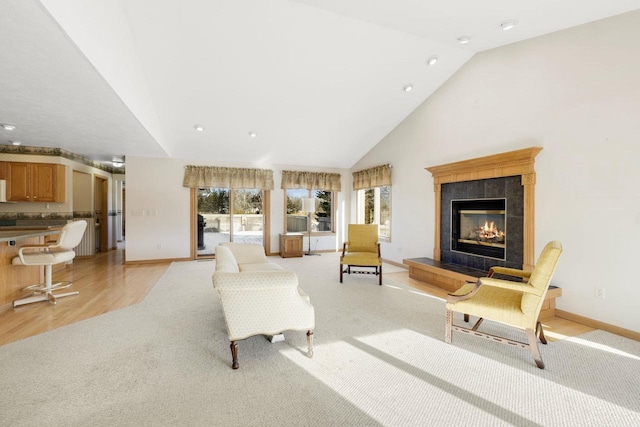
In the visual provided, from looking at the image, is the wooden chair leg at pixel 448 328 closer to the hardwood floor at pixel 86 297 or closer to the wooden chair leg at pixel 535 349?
the wooden chair leg at pixel 535 349

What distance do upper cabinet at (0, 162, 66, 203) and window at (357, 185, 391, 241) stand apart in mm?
6632

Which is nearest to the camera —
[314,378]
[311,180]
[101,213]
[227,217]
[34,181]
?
[314,378]

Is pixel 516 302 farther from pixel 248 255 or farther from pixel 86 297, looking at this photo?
pixel 86 297

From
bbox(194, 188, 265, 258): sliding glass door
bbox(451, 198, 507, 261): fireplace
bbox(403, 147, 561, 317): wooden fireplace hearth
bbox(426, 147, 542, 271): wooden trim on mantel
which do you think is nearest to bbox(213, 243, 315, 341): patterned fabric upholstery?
bbox(403, 147, 561, 317): wooden fireplace hearth

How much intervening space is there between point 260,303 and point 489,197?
3609 millimetres

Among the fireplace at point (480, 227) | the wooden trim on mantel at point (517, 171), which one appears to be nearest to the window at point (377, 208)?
the fireplace at point (480, 227)

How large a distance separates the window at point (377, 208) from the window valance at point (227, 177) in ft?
7.97

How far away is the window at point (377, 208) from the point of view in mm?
6445

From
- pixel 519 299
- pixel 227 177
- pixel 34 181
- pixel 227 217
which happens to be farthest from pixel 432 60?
pixel 34 181

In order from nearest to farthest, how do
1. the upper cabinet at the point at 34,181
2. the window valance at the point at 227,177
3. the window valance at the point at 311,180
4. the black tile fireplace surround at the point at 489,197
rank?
the black tile fireplace surround at the point at 489,197, the upper cabinet at the point at 34,181, the window valance at the point at 227,177, the window valance at the point at 311,180

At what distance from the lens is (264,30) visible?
338 cm

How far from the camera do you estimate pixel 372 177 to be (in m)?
6.64

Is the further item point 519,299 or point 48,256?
point 48,256

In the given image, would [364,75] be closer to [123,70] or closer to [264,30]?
[264,30]
